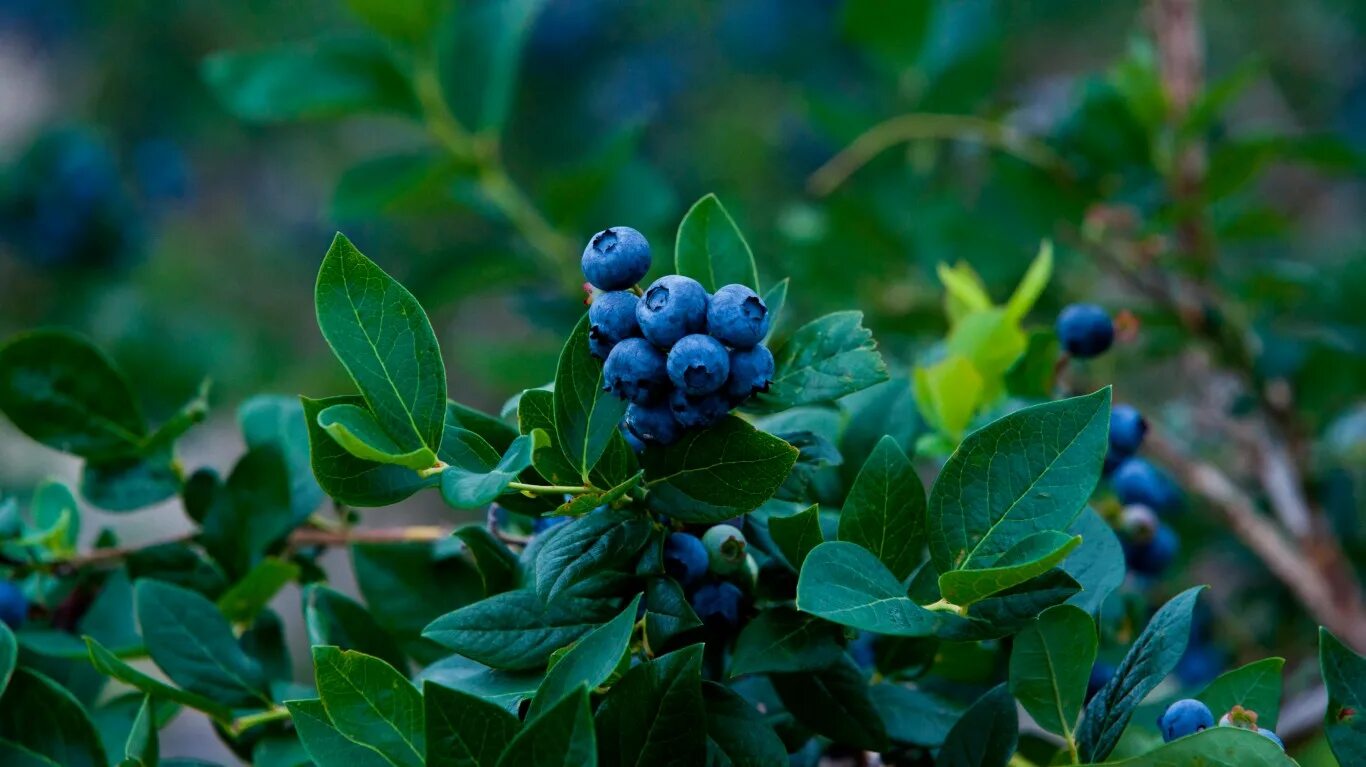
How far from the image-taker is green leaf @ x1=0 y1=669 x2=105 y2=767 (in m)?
0.52

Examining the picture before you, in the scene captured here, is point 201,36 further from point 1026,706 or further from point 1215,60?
point 1026,706

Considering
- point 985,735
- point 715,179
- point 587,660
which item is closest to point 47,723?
point 587,660

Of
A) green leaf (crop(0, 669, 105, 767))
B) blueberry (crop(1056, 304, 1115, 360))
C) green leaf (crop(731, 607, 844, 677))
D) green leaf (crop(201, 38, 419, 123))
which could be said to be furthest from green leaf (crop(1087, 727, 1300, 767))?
green leaf (crop(201, 38, 419, 123))

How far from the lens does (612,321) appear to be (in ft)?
1.38

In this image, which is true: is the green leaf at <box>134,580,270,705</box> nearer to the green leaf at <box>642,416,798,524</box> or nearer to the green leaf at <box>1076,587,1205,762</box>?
the green leaf at <box>642,416,798,524</box>

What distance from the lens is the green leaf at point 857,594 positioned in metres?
0.39

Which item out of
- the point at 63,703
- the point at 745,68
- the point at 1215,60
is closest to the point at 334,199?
the point at 63,703

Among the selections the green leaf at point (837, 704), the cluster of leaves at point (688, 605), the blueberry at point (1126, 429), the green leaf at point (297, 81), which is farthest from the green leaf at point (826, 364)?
the green leaf at point (297, 81)

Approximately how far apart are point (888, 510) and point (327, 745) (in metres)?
0.22

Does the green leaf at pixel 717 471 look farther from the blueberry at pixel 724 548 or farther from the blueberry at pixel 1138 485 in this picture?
the blueberry at pixel 1138 485

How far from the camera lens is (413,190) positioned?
3.70 ft

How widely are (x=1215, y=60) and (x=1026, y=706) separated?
110 inches

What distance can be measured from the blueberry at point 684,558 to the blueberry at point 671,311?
0.08 meters

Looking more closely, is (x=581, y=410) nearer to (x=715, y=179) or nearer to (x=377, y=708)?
(x=377, y=708)
